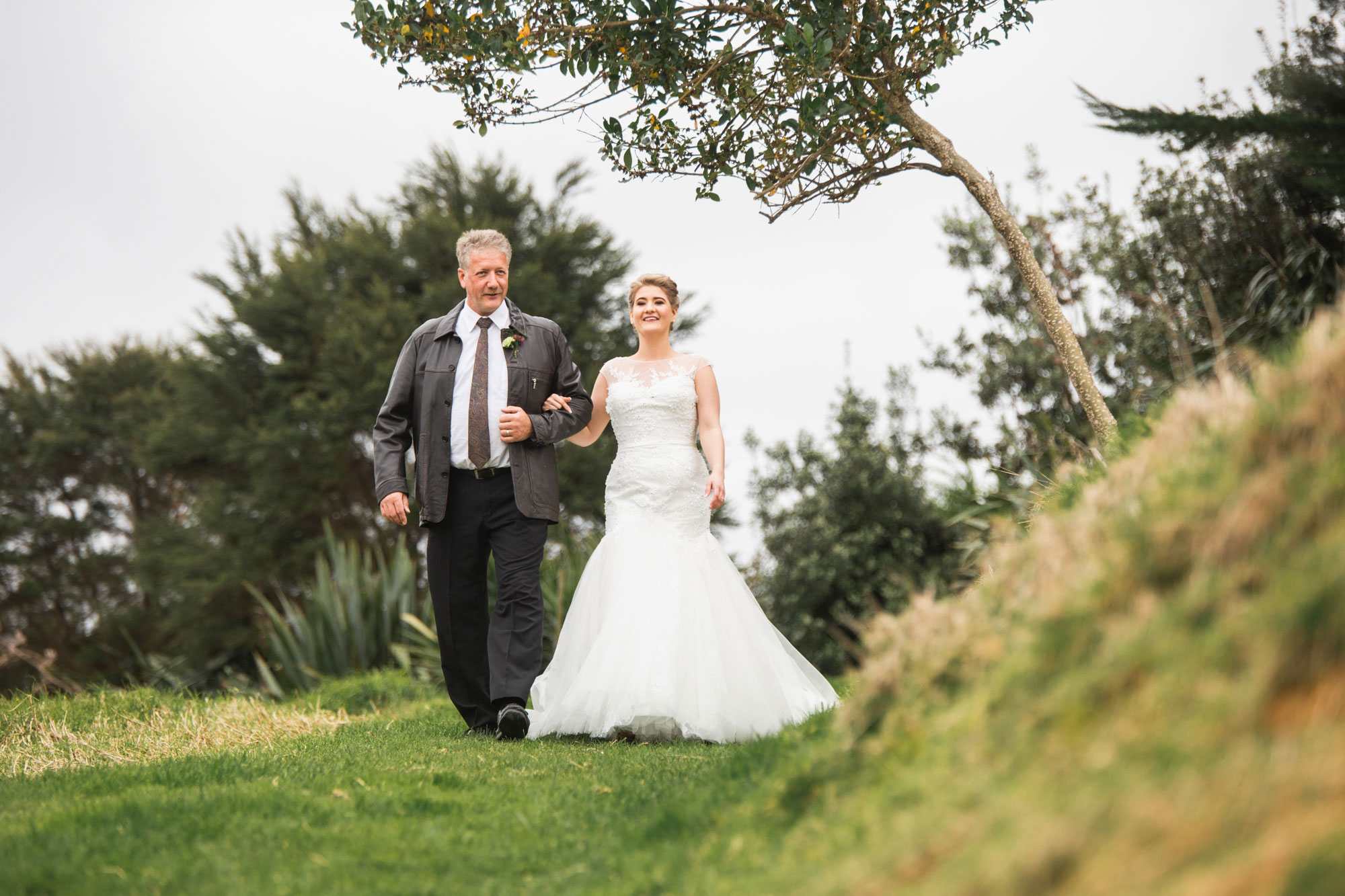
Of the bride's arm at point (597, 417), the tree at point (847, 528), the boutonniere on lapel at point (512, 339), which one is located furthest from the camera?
the tree at point (847, 528)

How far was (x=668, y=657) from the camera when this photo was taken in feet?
15.4

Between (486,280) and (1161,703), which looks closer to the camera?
(1161,703)

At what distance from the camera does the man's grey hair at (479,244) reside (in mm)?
5129

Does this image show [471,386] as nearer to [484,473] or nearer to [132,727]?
[484,473]

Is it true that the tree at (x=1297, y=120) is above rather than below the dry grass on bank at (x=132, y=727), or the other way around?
above

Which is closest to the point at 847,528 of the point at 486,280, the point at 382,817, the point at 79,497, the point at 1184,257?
the point at 1184,257

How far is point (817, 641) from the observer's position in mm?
12688

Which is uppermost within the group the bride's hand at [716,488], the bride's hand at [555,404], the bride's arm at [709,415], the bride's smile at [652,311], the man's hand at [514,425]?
the bride's smile at [652,311]

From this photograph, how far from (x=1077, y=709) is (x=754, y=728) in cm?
297

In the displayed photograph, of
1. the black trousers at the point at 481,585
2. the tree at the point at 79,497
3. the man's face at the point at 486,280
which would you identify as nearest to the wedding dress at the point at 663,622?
the black trousers at the point at 481,585

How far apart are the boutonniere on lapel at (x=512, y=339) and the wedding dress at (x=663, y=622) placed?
0.59m

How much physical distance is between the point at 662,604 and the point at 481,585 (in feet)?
2.90

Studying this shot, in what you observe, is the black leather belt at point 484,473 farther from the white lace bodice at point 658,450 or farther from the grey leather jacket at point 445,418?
the white lace bodice at point 658,450

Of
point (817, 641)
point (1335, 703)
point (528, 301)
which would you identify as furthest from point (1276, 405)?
point (528, 301)
